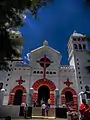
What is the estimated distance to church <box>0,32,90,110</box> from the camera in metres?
21.9

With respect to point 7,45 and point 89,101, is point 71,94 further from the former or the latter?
point 7,45

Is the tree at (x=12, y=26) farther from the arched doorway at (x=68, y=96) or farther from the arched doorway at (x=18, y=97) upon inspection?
the arched doorway at (x=68, y=96)

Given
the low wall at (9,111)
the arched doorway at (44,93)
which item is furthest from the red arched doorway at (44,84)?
the low wall at (9,111)

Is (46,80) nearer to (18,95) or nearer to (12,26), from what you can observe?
(18,95)

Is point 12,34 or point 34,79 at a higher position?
point 34,79

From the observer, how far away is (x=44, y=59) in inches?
1000

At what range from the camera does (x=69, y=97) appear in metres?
22.6

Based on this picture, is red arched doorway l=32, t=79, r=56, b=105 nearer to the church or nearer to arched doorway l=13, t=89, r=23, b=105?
the church

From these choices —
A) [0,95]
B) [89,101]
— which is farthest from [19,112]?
[89,101]

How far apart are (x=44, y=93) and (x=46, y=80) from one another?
93.3 inches

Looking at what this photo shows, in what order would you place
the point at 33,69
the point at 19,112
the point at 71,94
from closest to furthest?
the point at 19,112
the point at 71,94
the point at 33,69

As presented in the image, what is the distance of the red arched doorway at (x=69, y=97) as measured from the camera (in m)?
21.6

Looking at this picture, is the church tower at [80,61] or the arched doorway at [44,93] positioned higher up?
the church tower at [80,61]

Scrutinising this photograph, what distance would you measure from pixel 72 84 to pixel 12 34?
19.5 m
